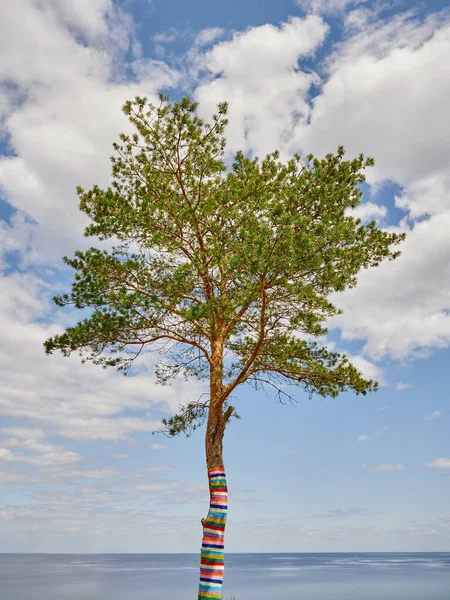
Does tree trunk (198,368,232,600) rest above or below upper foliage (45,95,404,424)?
below

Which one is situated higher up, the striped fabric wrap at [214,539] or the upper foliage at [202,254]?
the upper foliage at [202,254]

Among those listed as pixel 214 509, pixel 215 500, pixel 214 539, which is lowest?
pixel 214 539

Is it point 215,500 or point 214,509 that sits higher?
point 215,500

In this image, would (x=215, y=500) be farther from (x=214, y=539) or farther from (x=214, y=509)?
(x=214, y=539)

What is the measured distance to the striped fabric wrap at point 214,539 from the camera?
1026cm

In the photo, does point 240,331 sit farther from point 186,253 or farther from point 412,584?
point 412,584

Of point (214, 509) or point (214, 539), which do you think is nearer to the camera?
point (214, 539)

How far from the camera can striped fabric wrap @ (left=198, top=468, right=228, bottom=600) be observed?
10.3 metres

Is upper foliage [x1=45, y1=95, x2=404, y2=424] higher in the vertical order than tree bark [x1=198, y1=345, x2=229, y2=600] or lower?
higher

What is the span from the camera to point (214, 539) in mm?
10570

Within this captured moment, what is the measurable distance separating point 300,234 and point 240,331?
15.2ft

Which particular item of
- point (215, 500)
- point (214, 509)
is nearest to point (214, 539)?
point (214, 509)

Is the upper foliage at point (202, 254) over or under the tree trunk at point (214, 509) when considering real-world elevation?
over

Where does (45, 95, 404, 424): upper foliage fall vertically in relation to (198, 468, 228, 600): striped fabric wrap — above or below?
above
